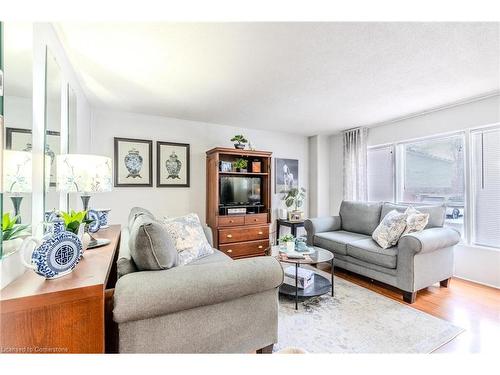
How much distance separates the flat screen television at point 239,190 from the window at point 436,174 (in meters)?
2.30

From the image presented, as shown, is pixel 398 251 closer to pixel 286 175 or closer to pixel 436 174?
pixel 436 174

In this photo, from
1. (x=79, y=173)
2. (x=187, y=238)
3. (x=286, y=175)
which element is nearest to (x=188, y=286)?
(x=187, y=238)

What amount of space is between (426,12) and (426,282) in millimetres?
2610

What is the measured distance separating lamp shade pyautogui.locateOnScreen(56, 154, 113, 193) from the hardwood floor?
2608 mm

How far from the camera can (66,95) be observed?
191 cm

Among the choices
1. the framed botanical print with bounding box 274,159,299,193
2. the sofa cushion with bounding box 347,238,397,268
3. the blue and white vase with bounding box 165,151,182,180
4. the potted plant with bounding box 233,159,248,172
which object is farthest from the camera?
the framed botanical print with bounding box 274,159,299,193

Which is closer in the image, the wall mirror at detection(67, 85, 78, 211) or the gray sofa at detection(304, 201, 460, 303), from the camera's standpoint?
the wall mirror at detection(67, 85, 78, 211)

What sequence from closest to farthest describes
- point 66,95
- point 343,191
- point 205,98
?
point 66,95 < point 205,98 < point 343,191

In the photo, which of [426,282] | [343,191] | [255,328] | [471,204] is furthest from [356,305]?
[343,191]

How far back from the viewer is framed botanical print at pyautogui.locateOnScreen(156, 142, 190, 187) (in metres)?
3.50

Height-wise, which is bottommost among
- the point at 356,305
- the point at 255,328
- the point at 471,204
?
the point at 356,305

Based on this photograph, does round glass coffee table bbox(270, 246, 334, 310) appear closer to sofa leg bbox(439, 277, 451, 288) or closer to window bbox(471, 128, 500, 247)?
sofa leg bbox(439, 277, 451, 288)

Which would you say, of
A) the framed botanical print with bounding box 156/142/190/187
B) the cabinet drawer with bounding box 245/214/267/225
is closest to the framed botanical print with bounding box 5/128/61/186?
the framed botanical print with bounding box 156/142/190/187
